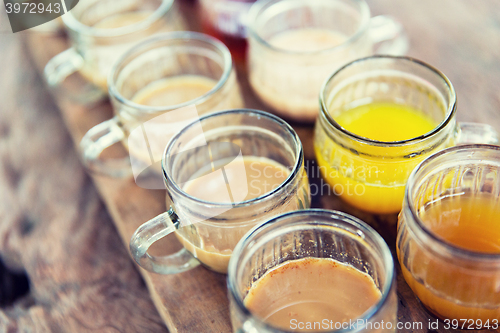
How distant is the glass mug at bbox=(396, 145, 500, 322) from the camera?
495mm

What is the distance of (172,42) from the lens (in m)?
0.89

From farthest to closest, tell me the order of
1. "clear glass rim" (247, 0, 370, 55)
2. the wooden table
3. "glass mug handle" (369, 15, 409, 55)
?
"glass mug handle" (369, 15, 409, 55), "clear glass rim" (247, 0, 370, 55), the wooden table

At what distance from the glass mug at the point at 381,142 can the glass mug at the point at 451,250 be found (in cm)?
4

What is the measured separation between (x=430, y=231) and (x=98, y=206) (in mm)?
602

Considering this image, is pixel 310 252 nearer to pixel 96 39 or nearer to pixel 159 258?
pixel 159 258

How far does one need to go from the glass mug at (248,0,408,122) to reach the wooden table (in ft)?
0.18

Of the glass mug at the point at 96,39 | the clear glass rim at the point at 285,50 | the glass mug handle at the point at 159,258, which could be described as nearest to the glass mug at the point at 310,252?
the glass mug handle at the point at 159,258

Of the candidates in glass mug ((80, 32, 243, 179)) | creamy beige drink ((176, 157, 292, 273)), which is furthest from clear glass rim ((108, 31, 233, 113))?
creamy beige drink ((176, 157, 292, 273))

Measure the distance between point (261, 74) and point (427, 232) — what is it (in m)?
0.44

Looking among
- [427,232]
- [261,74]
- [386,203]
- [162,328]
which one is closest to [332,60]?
[261,74]

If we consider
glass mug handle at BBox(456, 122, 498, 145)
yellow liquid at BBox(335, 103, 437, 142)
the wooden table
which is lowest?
the wooden table

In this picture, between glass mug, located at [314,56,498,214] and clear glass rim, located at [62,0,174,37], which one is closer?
glass mug, located at [314,56,498,214]

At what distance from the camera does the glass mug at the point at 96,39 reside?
927 millimetres

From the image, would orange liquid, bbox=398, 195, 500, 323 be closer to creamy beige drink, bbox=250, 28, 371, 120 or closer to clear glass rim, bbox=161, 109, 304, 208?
clear glass rim, bbox=161, 109, 304, 208
